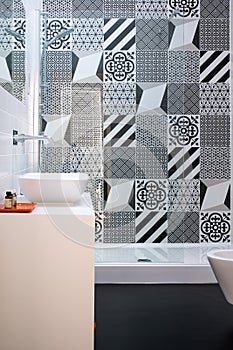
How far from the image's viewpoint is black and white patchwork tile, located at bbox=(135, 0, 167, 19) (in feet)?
14.1

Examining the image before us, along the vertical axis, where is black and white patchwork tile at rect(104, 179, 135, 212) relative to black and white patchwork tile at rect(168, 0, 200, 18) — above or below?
below

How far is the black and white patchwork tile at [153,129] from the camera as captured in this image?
12.7 ft

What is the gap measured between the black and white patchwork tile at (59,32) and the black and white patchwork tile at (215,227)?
78.7 inches

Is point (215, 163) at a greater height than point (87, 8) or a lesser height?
lesser

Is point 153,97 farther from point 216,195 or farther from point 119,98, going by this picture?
point 216,195

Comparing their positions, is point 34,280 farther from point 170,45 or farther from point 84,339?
point 170,45

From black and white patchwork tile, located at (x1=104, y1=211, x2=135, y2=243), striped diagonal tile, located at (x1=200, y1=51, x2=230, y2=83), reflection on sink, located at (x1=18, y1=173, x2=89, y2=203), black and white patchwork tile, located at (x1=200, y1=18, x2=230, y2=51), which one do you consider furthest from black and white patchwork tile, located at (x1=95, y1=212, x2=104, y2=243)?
black and white patchwork tile, located at (x1=200, y1=18, x2=230, y2=51)

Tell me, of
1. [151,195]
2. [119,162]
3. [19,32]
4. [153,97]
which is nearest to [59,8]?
[153,97]

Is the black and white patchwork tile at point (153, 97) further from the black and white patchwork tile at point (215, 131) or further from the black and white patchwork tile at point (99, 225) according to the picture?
the black and white patchwork tile at point (99, 225)

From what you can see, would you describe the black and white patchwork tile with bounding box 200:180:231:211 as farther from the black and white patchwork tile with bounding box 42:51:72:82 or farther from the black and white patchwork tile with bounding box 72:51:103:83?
the black and white patchwork tile with bounding box 42:51:72:82

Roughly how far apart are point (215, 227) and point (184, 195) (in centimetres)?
54

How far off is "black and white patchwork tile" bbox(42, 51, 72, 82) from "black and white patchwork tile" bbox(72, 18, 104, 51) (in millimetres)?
127

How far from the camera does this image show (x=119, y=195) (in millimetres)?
3596

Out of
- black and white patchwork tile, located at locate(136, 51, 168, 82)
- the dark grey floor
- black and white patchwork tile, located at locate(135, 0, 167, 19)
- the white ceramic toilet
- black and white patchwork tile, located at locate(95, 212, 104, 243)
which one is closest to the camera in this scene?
the dark grey floor
